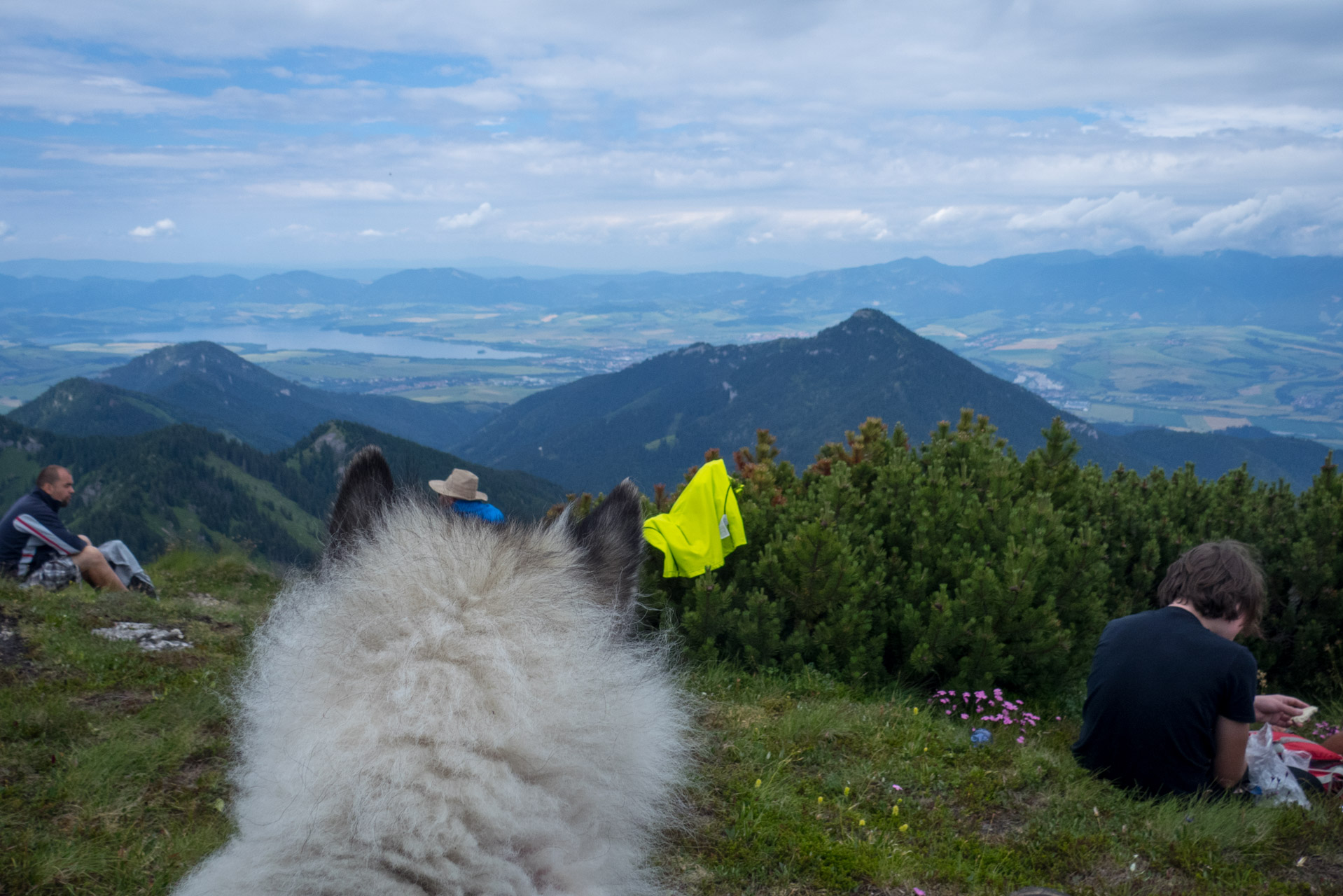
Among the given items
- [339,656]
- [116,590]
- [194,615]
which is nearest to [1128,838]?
[339,656]

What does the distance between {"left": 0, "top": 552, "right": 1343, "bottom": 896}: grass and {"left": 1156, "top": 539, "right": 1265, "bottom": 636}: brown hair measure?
95cm

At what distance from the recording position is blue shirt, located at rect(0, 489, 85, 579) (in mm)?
7645


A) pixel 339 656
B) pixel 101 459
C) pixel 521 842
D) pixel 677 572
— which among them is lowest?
pixel 101 459

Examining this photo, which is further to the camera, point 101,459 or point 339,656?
point 101,459

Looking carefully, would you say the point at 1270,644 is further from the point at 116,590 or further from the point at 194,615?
the point at 116,590

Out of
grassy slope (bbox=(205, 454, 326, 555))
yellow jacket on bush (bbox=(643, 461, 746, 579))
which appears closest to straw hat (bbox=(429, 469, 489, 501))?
yellow jacket on bush (bbox=(643, 461, 746, 579))

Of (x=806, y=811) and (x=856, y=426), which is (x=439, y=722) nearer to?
(x=806, y=811)

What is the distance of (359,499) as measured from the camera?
1822 mm

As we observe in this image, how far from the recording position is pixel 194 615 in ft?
23.7

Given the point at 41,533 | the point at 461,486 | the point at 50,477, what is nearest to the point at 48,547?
the point at 41,533

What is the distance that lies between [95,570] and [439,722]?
839 cm

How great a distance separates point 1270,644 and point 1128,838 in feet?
14.8

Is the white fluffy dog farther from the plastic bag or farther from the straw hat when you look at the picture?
the plastic bag

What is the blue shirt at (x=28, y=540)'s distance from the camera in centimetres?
764
